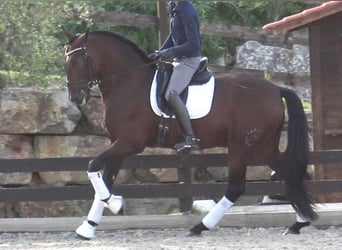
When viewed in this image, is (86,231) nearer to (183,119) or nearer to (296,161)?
(183,119)

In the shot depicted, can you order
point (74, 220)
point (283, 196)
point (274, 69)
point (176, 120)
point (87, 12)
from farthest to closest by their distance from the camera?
point (274, 69)
point (87, 12)
point (283, 196)
point (74, 220)
point (176, 120)

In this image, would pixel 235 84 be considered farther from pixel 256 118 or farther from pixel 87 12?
pixel 87 12

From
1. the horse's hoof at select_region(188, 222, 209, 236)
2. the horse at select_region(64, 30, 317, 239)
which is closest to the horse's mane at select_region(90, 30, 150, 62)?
the horse at select_region(64, 30, 317, 239)

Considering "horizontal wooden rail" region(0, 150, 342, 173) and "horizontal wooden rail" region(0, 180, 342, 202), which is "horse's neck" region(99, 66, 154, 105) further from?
"horizontal wooden rail" region(0, 180, 342, 202)

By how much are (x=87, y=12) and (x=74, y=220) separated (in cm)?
330

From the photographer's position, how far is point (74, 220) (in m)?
9.50

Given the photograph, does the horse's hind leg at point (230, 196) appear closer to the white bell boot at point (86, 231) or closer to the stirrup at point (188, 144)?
the stirrup at point (188, 144)

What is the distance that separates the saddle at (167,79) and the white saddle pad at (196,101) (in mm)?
47

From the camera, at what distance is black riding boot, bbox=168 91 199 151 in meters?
8.76

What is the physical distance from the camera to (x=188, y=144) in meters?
8.86

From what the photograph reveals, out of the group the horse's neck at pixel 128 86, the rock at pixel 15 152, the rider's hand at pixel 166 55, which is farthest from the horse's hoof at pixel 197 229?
the rock at pixel 15 152

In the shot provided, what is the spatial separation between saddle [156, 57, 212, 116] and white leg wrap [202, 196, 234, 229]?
1.14m

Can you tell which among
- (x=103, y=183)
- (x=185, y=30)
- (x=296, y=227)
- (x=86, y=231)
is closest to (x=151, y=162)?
(x=103, y=183)

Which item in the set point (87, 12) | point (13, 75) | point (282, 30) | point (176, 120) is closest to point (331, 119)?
point (282, 30)
